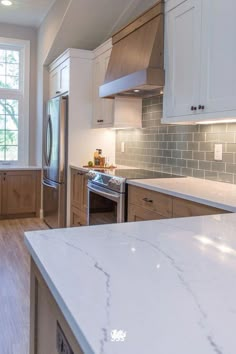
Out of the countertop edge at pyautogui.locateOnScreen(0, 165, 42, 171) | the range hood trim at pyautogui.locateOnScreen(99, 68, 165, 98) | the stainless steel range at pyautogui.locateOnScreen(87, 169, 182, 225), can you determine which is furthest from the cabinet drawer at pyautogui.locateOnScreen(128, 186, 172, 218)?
the countertop edge at pyautogui.locateOnScreen(0, 165, 42, 171)

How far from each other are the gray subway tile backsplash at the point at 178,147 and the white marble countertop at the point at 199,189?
0.12 m

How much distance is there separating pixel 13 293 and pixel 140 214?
1138 millimetres

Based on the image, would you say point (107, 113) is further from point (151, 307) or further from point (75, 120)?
point (151, 307)

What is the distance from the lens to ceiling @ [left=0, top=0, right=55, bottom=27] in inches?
180

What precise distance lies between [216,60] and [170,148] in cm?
118

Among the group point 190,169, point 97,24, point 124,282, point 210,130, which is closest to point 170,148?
point 190,169

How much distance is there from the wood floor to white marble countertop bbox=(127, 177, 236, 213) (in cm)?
120

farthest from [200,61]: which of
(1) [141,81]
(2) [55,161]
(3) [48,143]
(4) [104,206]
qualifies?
(3) [48,143]

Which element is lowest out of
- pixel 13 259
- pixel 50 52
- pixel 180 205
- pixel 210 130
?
pixel 13 259

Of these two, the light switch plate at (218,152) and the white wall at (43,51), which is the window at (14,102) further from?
the light switch plate at (218,152)

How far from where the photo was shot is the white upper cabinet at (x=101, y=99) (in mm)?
3918

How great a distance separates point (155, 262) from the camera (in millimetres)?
860

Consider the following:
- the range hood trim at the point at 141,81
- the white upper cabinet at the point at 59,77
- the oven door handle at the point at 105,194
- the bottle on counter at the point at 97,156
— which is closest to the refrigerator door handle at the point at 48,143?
the white upper cabinet at the point at 59,77

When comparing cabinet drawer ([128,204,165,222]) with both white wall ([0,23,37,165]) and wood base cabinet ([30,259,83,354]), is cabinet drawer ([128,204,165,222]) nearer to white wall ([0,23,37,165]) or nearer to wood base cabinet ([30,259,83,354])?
wood base cabinet ([30,259,83,354])
